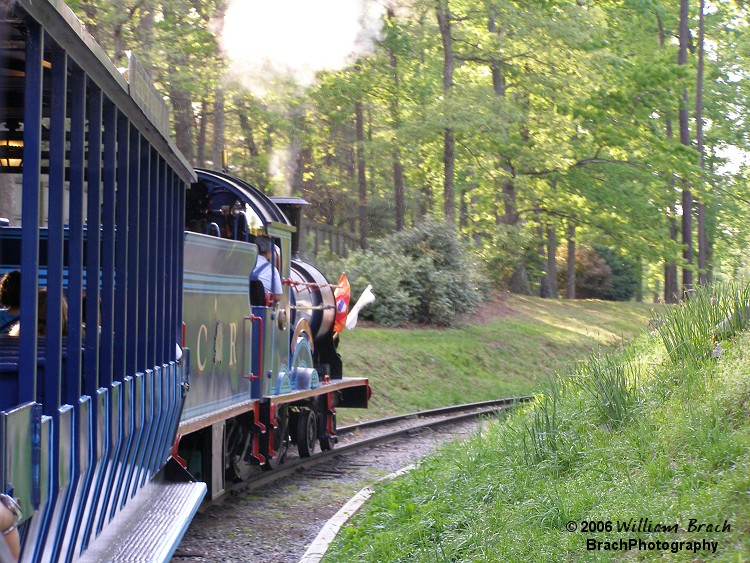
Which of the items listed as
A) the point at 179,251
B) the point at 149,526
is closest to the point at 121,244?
the point at 149,526

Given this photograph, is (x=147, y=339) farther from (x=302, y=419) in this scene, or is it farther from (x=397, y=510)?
(x=302, y=419)

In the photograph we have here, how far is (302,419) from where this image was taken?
1136cm

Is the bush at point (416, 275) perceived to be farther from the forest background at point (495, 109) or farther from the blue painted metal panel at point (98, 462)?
the blue painted metal panel at point (98, 462)

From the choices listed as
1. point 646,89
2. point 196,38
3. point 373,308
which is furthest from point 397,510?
point 646,89

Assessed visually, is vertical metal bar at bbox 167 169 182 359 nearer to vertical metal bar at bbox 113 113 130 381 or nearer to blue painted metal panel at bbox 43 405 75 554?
vertical metal bar at bbox 113 113 130 381

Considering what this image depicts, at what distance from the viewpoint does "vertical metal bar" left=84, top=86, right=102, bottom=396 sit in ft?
12.1

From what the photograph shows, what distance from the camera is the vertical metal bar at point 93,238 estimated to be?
12.1 feet

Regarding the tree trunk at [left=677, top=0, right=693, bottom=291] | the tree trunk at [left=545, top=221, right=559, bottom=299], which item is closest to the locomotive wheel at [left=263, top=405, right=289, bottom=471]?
the tree trunk at [left=677, top=0, right=693, bottom=291]

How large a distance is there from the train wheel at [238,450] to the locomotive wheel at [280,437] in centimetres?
67

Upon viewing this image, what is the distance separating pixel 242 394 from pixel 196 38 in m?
9.97

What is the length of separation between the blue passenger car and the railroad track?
3492 millimetres

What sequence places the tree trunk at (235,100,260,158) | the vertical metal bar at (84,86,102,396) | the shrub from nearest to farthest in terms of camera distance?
the vertical metal bar at (84,86,102,396) < the tree trunk at (235,100,260,158) < the shrub

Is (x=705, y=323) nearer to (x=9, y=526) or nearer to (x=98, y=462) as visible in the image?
(x=98, y=462)

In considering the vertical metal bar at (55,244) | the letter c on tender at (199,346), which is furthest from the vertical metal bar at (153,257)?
the letter c on tender at (199,346)
